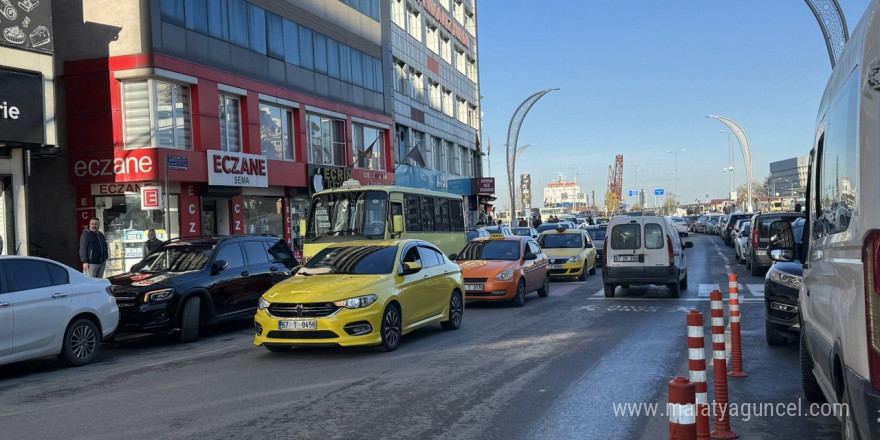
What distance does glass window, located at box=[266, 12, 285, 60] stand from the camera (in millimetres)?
27641

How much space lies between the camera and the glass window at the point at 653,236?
17172 mm

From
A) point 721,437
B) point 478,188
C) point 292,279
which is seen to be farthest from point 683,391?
point 478,188

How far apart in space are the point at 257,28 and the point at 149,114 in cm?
652

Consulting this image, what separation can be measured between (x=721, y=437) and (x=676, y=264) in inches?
468

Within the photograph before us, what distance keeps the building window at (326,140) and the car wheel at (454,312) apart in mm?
18689

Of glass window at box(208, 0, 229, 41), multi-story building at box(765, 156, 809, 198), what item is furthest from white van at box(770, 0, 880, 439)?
multi-story building at box(765, 156, 809, 198)

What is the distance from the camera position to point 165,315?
12.0m

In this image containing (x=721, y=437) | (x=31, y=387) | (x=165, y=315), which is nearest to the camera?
(x=721, y=437)

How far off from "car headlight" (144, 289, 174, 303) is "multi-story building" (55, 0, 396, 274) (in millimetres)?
6372

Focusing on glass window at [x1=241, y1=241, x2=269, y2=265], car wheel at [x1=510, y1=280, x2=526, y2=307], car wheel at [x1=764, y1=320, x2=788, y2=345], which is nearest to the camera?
car wheel at [x1=764, y1=320, x2=788, y2=345]

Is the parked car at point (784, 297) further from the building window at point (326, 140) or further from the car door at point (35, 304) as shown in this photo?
the building window at point (326, 140)

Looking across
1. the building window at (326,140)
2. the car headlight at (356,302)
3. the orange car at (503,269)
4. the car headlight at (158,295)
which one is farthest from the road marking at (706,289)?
the building window at (326,140)

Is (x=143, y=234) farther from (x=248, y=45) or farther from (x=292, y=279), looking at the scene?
(x=292, y=279)

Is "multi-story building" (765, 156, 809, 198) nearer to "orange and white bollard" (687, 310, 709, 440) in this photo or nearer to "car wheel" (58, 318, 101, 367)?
"car wheel" (58, 318, 101, 367)
